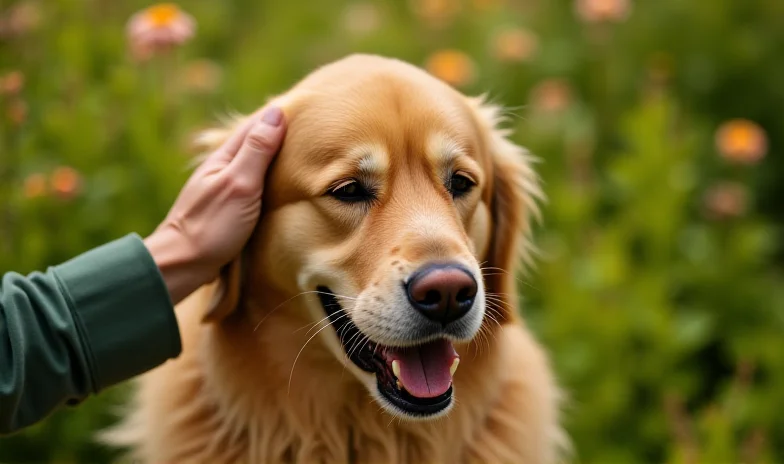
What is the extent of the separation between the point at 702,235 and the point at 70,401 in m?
3.33

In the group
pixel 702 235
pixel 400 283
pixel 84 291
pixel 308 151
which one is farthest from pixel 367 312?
pixel 702 235

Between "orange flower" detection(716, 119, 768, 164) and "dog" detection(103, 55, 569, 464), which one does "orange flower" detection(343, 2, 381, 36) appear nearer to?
"orange flower" detection(716, 119, 768, 164)

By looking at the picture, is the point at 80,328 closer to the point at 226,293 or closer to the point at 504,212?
the point at 226,293

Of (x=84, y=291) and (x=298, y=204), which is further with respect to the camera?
(x=298, y=204)

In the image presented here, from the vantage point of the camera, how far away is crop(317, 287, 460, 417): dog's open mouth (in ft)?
8.07

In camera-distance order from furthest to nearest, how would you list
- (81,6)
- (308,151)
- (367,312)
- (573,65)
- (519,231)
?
(573,65) → (81,6) → (519,231) → (308,151) → (367,312)

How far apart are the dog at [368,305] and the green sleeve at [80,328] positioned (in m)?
0.37

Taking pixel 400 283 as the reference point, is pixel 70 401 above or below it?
below

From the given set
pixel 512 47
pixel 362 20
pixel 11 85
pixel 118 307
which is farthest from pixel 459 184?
pixel 362 20

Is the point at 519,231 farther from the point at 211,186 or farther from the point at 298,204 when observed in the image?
the point at 211,186

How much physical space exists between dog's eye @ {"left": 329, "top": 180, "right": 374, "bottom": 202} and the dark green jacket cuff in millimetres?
564

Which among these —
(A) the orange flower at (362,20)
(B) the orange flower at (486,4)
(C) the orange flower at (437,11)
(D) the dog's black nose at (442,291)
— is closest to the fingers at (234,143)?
(D) the dog's black nose at (442,291)

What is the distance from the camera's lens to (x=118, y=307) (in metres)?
2.29

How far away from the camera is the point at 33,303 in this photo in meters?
2.25
